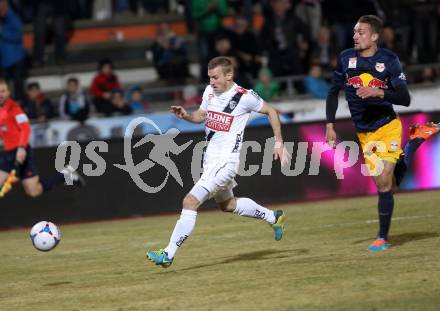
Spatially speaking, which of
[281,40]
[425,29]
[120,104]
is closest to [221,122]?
[120,104]

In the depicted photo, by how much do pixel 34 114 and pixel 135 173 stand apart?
10.8ft

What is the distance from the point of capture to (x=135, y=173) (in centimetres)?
1786

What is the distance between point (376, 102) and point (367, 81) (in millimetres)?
280

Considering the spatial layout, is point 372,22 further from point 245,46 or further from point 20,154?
point 245,46

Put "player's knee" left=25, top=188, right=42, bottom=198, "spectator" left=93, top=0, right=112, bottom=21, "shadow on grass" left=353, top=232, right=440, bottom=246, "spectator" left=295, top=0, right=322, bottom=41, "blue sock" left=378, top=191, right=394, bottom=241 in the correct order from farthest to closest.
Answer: "spectator" left=93, top=0, right=112, bottom=21
"spectator" left=295, top=0, right=322, bottom=41
"player's knee" left=25, top=188, right=42, bottom=198
"shadow on grass" left=353, top=232, right=440, bottom=246
"blue sock" left=378, top=191, right=394, bottom=241

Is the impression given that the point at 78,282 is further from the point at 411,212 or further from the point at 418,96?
the point at 418,96

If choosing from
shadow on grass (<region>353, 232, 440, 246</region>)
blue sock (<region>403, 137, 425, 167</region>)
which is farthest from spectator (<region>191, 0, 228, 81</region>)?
shadow on grass (<region>353, 232, 440, 246</region>)

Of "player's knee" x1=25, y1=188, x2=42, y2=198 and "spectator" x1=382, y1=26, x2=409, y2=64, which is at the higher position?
"spectator" x1=382, y1=26, x2=409, y2=64

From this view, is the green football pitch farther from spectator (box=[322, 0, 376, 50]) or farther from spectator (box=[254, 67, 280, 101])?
spectator (box=[322, 0, 376, 50])

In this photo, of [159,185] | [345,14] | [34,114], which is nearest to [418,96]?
[345,14]

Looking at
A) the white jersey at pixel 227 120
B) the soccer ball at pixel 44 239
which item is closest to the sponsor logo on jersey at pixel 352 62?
the white jersey at pixel 227 120

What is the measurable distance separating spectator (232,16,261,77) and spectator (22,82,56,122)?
4175 millimetres

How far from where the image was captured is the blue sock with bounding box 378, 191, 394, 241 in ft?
35.4

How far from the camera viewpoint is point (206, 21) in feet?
72.3
